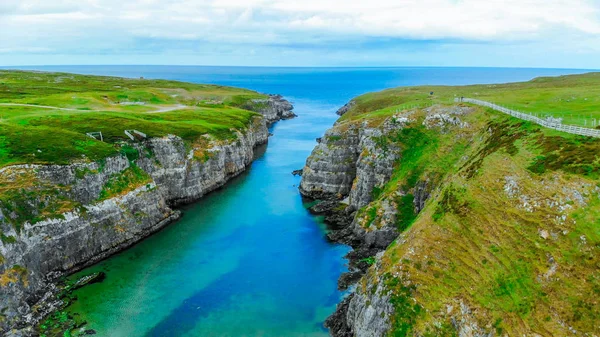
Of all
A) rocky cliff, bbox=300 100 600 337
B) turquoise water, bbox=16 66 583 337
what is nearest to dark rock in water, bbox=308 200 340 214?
turquoise water, bbox=16 66 583 337

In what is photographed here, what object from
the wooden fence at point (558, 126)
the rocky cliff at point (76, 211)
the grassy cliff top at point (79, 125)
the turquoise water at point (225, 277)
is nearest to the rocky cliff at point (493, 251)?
the wooden fence at point (558, 126)

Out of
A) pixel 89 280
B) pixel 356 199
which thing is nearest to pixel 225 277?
pixel 89 280

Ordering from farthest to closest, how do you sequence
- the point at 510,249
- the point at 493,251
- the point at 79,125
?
the point at 79,125 < the point at 493,251 < the point at 510,249

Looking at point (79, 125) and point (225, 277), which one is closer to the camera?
point (225, 277)

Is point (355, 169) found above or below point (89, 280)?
above

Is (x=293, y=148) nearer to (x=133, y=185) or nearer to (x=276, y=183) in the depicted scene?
(x=276, y=183)

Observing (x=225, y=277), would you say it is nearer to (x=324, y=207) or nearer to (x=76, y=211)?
(x=76, y=211)

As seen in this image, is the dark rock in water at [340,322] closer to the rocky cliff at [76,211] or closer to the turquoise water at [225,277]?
the turquoise water at [225,277]
